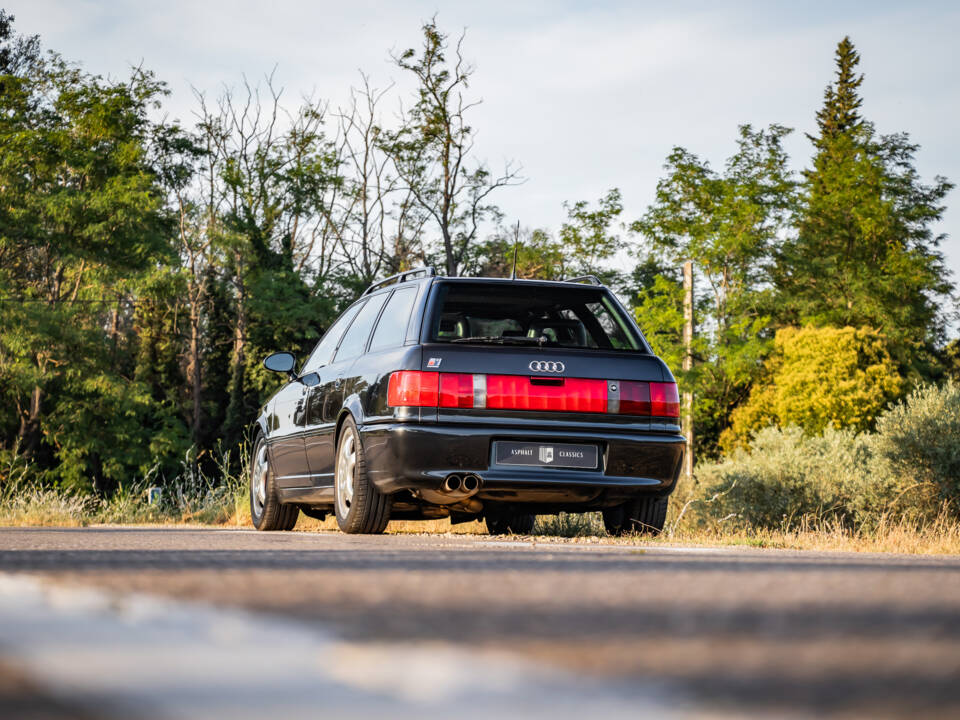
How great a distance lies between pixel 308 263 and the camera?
51250 millimetres

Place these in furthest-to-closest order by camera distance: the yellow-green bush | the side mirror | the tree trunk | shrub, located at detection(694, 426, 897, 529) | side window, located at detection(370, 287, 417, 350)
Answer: the yellow-green bush, the tree trunk, shrub, located at detection(694, 426, 897, 529), the side mirror, side window, located at detection(370, 287, 417, 350)

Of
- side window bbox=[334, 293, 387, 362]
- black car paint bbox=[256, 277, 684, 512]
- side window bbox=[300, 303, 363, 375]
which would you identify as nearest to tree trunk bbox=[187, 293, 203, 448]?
side window bbox=[300, 303, 363, 375]

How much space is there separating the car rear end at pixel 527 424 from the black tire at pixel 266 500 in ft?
9.29

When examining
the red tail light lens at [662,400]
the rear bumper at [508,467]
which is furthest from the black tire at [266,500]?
the red tail light lens at [662,400]

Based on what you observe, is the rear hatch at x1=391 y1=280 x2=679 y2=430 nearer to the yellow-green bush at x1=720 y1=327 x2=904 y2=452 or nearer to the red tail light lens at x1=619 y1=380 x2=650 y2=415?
the red tail light lens at x1=619 y1=380 x2=650 y2=415

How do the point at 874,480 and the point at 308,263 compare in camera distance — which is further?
the point at 308,263

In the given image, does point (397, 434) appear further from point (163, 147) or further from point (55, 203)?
point (163, 147)

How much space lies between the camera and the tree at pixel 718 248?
48.7 meters

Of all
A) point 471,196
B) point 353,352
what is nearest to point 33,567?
point 353,352

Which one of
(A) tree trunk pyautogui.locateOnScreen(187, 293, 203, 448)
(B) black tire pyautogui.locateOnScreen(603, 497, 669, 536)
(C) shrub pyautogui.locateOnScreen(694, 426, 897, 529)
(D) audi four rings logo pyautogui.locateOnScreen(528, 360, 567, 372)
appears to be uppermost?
(A) tree trunk pyautogui.locateOnScreen(187, 293, 203, 448)

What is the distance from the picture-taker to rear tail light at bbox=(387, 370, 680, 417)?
7.57 meters

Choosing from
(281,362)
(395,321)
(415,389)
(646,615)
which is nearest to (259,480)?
(281,362)

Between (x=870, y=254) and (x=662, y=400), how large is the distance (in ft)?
178

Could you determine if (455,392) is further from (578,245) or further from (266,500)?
(578,245)
